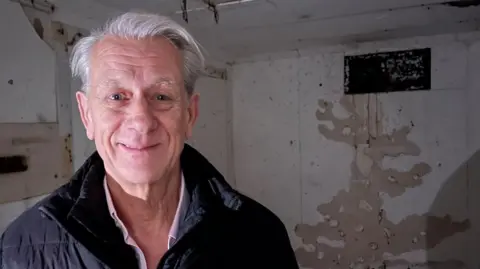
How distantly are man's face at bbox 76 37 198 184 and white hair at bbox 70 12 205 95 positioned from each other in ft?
0.07

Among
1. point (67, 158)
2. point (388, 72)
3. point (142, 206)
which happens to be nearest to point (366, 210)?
point (388, 72)

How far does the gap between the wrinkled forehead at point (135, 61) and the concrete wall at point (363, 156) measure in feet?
A: 6.13

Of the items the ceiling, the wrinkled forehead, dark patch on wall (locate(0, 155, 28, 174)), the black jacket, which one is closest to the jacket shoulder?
the black jacket

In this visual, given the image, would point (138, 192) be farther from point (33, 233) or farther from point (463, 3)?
point (463, 3)

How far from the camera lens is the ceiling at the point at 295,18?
1776 millimetres

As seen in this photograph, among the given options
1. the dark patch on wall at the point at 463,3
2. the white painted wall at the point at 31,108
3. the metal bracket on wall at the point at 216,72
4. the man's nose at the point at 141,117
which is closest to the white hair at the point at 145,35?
the man's nose at the point at 141,117

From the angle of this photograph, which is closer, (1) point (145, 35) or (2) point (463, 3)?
(1) point (145, 35)

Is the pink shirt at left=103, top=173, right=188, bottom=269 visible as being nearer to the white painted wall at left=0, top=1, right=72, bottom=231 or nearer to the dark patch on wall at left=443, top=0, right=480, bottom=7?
the white painted wall at left=0, top=1, right=72, bottom=231

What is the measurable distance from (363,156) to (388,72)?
547 millimetres

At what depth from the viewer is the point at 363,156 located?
2607mm

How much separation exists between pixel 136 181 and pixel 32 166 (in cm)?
75

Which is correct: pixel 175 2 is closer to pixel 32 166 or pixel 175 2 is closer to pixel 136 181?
pixel 32 166

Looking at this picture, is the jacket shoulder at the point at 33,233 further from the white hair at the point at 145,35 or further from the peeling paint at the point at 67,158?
the peeling paint at the point at 67,158

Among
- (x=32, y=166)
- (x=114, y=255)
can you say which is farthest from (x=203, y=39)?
(x=114, y=255)
